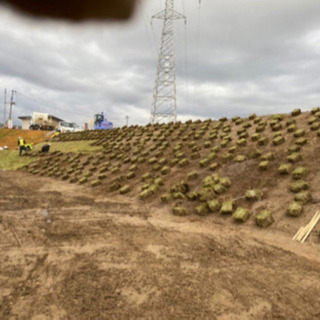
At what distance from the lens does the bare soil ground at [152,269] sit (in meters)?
3.85

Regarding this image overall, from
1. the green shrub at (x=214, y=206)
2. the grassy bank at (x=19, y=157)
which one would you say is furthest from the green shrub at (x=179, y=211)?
the grassy bank at (x=19, y=157)

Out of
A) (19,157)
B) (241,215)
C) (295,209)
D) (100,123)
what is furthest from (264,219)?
(100,123)

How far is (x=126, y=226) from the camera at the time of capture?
764 cm

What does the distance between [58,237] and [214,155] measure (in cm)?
869

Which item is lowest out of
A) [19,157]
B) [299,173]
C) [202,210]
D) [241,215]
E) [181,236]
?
[181,236]

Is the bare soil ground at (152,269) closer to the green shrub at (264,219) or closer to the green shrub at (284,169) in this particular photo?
the green shrub at (264,219)

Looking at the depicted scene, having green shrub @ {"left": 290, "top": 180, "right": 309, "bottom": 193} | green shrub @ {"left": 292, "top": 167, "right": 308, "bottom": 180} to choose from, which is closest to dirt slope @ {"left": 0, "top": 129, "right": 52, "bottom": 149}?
green shrub @ {"left": 292, "top": 167, "right": 308, "bottom": 180}

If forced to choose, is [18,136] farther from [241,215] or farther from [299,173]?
[299,173]

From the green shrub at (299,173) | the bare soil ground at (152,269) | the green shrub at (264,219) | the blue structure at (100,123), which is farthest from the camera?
the blue structure at (100,123)

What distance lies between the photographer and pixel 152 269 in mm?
5023

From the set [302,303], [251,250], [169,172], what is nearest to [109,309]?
[302,303]

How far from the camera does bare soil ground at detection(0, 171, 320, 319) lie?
3.85 m

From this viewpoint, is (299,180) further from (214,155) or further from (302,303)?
(302,303)

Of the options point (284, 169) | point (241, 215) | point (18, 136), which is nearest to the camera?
point (241, 215)
